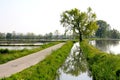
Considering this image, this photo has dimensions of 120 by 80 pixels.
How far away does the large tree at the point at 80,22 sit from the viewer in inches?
2894

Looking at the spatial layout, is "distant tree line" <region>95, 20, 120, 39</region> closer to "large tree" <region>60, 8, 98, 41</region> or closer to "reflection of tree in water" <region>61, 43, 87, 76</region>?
"large tree" <region>60, 8, 98, 41</region>

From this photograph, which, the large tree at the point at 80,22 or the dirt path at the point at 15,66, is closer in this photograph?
the dirt path at the point at 15,66

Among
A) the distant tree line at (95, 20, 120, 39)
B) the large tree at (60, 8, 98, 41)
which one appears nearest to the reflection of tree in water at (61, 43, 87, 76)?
the large tree at (60, 8, 98, 41)

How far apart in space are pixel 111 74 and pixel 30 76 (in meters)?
3.73

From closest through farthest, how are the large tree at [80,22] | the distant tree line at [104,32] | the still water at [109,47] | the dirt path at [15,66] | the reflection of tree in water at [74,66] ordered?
the dirt path at [15,66], the reflection of tree in water at [74,66], the still water at [109,47], the large tree at [80,22], the distant tree line at [104,32]

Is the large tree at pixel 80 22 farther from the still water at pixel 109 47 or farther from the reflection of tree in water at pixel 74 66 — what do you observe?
the reflection of tree in water at pixel 74 66

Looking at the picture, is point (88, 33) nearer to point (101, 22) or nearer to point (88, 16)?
point (88, 16)

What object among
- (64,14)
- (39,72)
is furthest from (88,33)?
(39,72)

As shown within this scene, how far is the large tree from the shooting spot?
241ft

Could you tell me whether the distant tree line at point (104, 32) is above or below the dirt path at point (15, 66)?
above

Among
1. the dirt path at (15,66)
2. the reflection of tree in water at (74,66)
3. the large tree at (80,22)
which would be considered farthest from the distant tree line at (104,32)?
the dirt path at (15,66)

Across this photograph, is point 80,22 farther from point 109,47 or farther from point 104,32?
point 104,32

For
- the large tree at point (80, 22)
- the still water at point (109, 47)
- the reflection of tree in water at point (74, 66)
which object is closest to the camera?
the reflection of tree in water at point (74, 66)

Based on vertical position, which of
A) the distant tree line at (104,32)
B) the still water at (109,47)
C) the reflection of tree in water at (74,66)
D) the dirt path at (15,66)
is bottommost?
the still water at (109,47)
